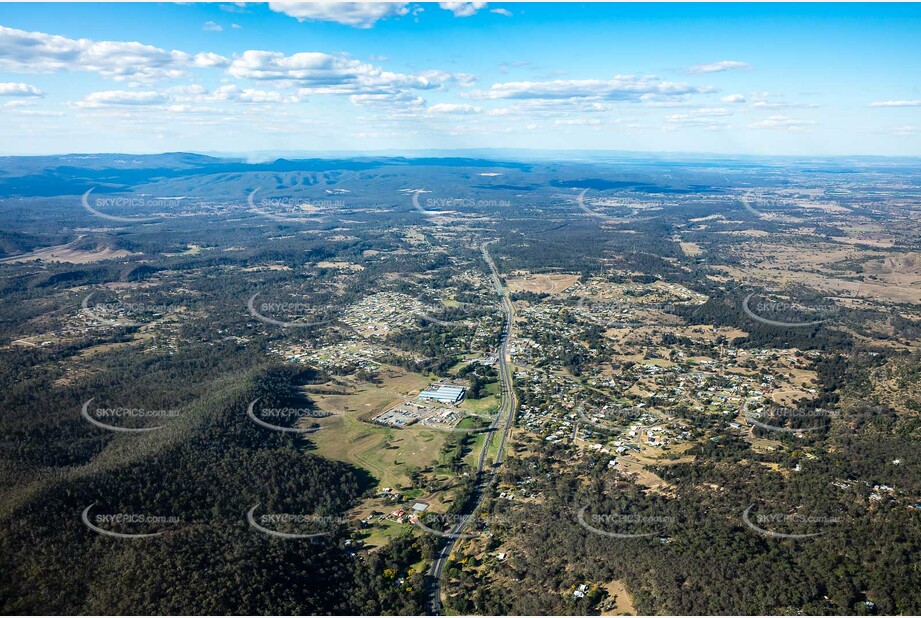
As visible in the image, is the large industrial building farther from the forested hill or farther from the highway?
the forested hill

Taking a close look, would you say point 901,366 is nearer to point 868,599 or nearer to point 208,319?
point 868,599

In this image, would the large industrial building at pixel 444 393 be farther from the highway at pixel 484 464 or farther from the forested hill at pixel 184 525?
the forested hill at pixel 184 525

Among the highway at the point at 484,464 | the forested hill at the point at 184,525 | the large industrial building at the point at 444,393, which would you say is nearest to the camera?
the forested hill at the point at 184,525

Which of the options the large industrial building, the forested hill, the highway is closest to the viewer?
the forested hill

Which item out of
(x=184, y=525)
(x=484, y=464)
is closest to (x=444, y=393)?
(x=484, y=464)

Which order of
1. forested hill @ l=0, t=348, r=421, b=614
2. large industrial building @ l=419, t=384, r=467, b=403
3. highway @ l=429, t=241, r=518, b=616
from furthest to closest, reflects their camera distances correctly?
large industrial building @ l=419, t=384, r=467, b=403 → highway @ l=429, t=241, r=518, b=616 → forested hill @ l=0, t=348, r=421, b=614

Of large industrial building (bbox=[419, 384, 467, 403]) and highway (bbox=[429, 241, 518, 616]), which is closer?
highway (bbox=[429, 241, 518, 616])

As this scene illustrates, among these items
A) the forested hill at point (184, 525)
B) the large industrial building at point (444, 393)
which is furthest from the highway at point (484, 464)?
the large industrial building at point (444, 393)

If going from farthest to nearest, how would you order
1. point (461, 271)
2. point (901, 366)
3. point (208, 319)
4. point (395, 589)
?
point (461, 271) → point (208, 319) → point (901, 366) → point (395, 589)

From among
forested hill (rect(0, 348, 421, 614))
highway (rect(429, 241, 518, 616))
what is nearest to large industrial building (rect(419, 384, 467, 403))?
highway (rect(429, 241, 518, 616))

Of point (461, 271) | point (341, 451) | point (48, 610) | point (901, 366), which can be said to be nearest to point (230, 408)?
point (341, 451)

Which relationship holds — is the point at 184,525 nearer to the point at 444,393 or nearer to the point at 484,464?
the point at 484,464
